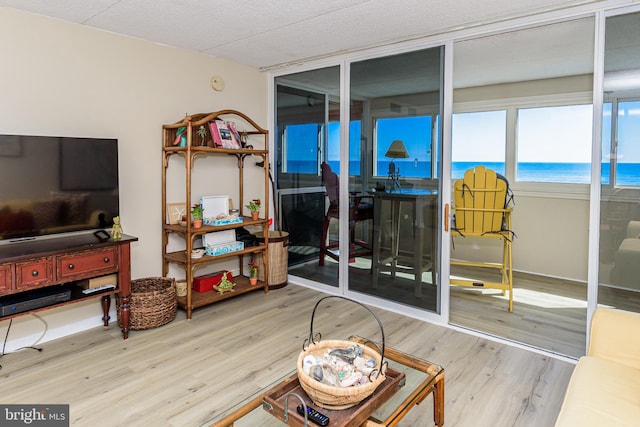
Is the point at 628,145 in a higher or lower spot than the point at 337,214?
higher

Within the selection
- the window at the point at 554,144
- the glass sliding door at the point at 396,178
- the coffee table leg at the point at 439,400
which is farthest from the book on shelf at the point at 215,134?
the window at the point at 554,144

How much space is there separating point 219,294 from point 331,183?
1.56 metres

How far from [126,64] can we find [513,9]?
3.02 m

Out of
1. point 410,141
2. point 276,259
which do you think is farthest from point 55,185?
point 410,141

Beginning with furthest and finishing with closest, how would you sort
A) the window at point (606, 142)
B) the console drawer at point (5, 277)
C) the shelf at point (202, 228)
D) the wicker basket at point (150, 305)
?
the shelf at point (202, 228) < the wicker basket at point (150, 305) < the window at point (606, 142) < the console drawer at point (5, 277)

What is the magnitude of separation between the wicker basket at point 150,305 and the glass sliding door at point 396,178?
67.9 inches

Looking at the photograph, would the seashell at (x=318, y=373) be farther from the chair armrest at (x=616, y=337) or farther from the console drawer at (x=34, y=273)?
the console drawer at (x=34, y=273)

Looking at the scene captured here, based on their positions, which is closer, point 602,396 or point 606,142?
point 602,396

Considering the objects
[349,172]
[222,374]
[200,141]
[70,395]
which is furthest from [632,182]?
[70,395]

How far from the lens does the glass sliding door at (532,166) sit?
3.66 metres

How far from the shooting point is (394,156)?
362 cm

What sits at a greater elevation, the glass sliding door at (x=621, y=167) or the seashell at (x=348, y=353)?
the glass sliding door at (x=621, y=167)

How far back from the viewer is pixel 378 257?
12.8ft

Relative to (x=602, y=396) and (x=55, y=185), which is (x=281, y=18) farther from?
(x=602, y=396)
